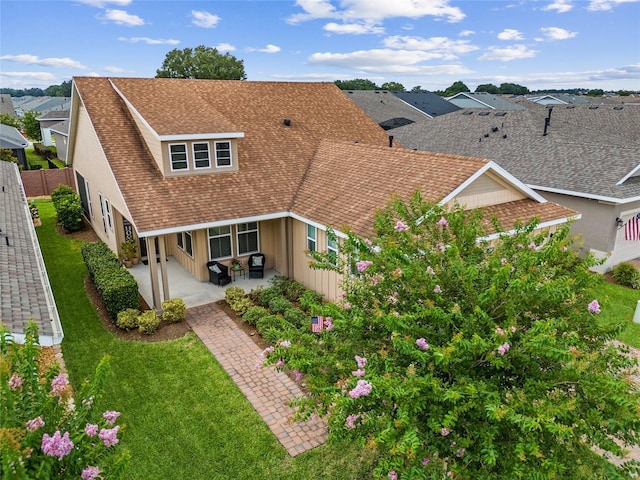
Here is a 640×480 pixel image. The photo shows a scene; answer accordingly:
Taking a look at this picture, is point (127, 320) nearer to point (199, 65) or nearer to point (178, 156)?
point (178, 156)

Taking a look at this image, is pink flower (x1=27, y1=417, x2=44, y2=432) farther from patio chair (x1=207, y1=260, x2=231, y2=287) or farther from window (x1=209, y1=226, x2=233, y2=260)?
window (x1=209, y1=226, x2=233, y2=260)

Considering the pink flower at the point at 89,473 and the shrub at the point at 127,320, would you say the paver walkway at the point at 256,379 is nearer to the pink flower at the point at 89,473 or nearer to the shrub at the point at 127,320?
Result: the shrub at the point at 127,320

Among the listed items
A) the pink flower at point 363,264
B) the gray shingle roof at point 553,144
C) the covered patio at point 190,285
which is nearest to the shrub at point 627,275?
the gray shingle roof at point 553,144

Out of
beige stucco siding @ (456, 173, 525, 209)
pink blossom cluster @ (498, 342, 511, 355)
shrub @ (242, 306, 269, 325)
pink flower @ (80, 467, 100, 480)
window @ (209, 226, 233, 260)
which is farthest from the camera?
window @ (209, 226, 233, 260)

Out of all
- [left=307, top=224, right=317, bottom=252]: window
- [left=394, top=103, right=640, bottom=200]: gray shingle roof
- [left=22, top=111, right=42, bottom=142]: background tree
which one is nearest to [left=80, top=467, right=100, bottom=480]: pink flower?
[left=307, top=224, right=317, bottom=252]: window

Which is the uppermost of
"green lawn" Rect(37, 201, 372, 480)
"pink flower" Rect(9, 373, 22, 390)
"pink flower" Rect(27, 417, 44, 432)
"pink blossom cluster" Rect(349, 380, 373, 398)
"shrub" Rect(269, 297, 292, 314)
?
"pink flower" Rect(9, 373, 22, 390)

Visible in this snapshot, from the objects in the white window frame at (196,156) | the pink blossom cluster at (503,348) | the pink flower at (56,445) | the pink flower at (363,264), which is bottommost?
the pink flower at (56,445)
